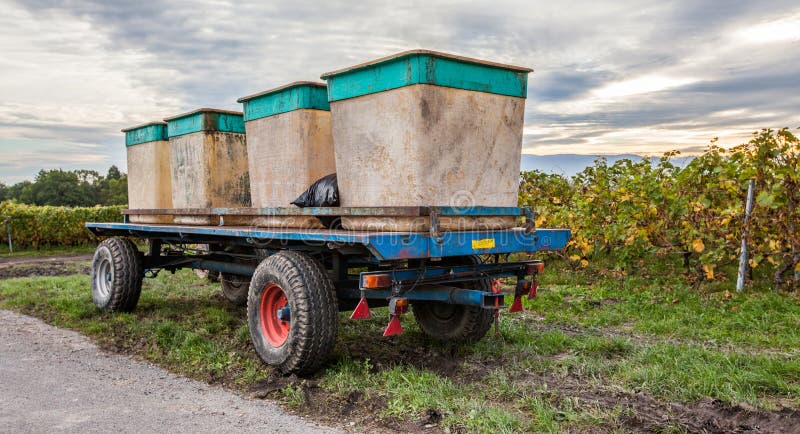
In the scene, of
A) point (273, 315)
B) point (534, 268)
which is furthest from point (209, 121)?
point (534, 268)

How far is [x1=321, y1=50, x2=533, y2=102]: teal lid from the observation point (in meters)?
4.57

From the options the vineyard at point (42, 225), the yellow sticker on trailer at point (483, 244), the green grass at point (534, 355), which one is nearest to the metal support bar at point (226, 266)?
the green grass at point (534, 355)

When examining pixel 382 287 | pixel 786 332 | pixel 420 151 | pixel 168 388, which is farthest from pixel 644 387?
pixel 168 388

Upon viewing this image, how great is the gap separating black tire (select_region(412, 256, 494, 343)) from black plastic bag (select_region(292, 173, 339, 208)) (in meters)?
1.21

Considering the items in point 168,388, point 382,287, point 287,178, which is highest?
point 287,178

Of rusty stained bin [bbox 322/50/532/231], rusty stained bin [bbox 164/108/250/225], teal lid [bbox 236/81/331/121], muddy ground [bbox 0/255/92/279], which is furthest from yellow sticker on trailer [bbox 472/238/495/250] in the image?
muddy ground [bbox 0/255/92/279]

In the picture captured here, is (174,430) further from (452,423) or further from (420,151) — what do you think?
(420,151)

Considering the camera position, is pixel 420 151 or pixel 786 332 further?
pixel 786 332

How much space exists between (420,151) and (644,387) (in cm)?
225

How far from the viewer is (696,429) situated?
141 inches

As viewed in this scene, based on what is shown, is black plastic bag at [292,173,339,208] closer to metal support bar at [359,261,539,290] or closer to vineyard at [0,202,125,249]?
metal support bar at [359,261,539,290]

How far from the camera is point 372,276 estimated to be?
449cm

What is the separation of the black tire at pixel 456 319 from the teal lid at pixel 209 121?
10.0ft

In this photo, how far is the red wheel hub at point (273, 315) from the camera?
5.29 m
